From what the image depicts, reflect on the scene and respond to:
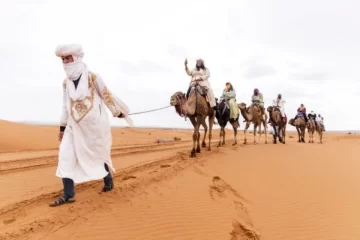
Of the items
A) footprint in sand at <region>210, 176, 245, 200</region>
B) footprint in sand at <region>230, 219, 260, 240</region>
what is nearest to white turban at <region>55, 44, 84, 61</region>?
footprint in sand at <region>210, 176, 245, 200</region>

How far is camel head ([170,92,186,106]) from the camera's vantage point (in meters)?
12.9

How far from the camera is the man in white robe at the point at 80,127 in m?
5.75

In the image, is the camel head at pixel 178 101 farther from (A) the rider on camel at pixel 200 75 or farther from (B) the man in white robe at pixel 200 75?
(B) the man in white robe at pixel 200 75

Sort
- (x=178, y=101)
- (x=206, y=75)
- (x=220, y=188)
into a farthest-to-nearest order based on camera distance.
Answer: (x=178, y=101) → (x=206, y=75) → (x=220, y=188)

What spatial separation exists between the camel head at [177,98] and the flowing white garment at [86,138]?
6.72 metres

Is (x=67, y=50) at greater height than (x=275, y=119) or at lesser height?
greater

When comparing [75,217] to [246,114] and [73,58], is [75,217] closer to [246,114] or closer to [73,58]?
[73,58]

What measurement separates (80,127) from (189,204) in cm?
216

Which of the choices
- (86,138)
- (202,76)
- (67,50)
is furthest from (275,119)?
(67,50)

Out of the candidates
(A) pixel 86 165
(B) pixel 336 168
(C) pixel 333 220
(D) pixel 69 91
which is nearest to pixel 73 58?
(D) pixel 69 91

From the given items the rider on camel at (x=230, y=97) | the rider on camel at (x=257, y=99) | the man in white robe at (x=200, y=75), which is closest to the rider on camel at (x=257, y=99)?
the rider on camel at (x=257, y=99)

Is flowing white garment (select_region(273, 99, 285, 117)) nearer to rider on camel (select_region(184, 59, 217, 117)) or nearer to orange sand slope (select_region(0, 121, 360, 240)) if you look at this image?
rider on camel (select_region(184, 59, 217, 117))

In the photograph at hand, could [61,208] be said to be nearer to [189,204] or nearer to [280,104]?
[189,204]

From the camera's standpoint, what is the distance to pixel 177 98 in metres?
13.0
